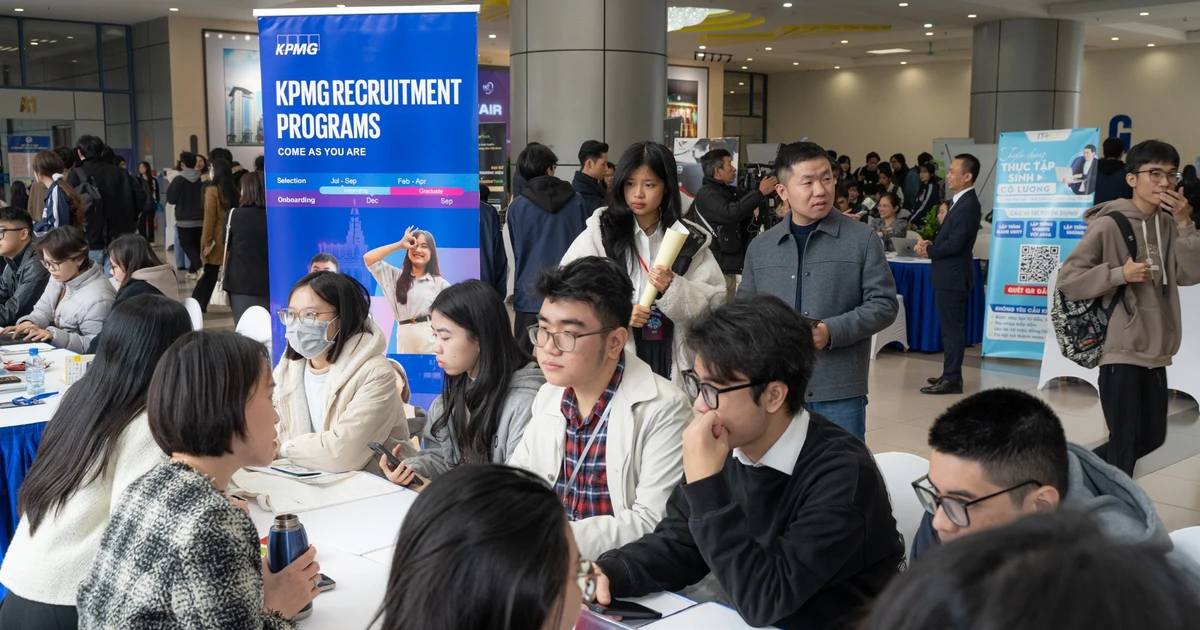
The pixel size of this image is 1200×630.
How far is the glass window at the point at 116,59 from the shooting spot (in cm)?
1688

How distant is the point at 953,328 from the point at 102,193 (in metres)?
7.33

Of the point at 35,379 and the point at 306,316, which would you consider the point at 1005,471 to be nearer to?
the point at 306,316

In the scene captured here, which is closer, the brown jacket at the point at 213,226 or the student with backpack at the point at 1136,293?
the student with backpack at the point at 1136,293

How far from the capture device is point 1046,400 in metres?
6.28

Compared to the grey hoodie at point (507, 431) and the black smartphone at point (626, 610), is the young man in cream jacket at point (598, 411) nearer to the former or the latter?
the grey hoodie at point (507, 431)

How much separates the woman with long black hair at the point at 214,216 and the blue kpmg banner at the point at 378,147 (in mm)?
4607

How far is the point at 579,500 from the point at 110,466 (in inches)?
43.2

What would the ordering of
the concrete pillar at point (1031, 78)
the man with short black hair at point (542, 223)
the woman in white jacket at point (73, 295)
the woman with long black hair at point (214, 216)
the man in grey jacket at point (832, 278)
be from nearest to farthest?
1. the man in grey jacket at point (832, 278)
2. the woman in white jacket at point (73, 295)
3. the man with short black hair at point (542, 223)
4. the woman with long black hair at point (214, 216)
5. the concrete pillar at point (1031, 78)

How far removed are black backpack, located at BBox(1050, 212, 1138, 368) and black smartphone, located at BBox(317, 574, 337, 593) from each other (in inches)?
126

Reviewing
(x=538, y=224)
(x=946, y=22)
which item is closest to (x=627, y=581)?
(x=538, y=224)

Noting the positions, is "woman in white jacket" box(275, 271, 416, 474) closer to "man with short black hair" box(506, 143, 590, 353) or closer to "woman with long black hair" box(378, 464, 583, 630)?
"man with short black hair" box(506, 143, 590, 353)

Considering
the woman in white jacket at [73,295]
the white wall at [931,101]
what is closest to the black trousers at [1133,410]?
the woman in white jacket at [73,295]

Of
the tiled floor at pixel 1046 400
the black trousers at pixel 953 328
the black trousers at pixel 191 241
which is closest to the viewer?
the tiled floor at pixel 1046 400

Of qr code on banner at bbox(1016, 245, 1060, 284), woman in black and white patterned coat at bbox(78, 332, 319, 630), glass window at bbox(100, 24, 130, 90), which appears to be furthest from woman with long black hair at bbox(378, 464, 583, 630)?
glass window at bbox(100, 24, 130, 90)
